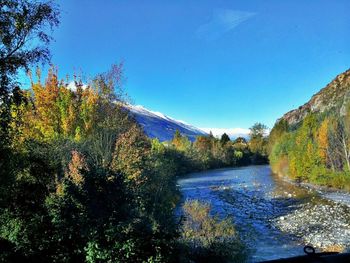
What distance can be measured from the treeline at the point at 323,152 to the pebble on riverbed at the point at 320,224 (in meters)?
12.2

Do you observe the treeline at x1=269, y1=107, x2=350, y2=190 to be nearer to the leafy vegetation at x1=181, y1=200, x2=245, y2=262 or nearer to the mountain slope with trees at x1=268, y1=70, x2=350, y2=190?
the mountain slope with trees at x1=268, y1=70, x2=350, y2=190

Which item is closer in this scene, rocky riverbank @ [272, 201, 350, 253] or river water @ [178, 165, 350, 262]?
river water @ [178, 165, 350, 262]

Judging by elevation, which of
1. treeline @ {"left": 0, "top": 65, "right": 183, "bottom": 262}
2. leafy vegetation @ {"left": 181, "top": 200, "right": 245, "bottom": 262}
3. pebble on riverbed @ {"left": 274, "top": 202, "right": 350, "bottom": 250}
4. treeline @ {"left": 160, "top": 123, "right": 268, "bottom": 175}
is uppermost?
treeline @ {"left": 160, "top": 123, "right": 268, "bottom": 175}

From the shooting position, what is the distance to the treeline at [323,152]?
1821 inches

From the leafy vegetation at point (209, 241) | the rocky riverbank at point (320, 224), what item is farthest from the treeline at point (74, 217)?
the rocky riverbank at point (320, 224)

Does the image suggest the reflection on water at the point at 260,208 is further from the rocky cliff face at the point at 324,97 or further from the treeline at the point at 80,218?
the rocky cliff face at the point at 324,97

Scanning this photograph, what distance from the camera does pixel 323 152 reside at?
1977 inches

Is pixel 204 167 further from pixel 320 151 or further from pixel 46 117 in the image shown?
pixel 46 117

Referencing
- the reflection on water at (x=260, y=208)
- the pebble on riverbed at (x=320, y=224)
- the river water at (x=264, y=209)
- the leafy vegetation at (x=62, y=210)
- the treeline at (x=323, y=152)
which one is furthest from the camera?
→ the treeline at (x=323, y=152)

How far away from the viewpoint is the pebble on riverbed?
21.8 meters

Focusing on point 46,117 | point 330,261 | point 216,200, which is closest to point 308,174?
point 216,200

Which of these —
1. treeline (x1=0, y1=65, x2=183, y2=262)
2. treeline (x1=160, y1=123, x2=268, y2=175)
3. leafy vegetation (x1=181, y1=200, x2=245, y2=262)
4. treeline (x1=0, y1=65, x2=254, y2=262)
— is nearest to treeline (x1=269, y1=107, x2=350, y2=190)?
treeline (x1=160, y1=123, x2=268, y2=175)

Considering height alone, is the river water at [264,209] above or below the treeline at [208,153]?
below

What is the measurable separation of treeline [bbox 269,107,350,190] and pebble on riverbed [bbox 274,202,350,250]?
12.2 m
